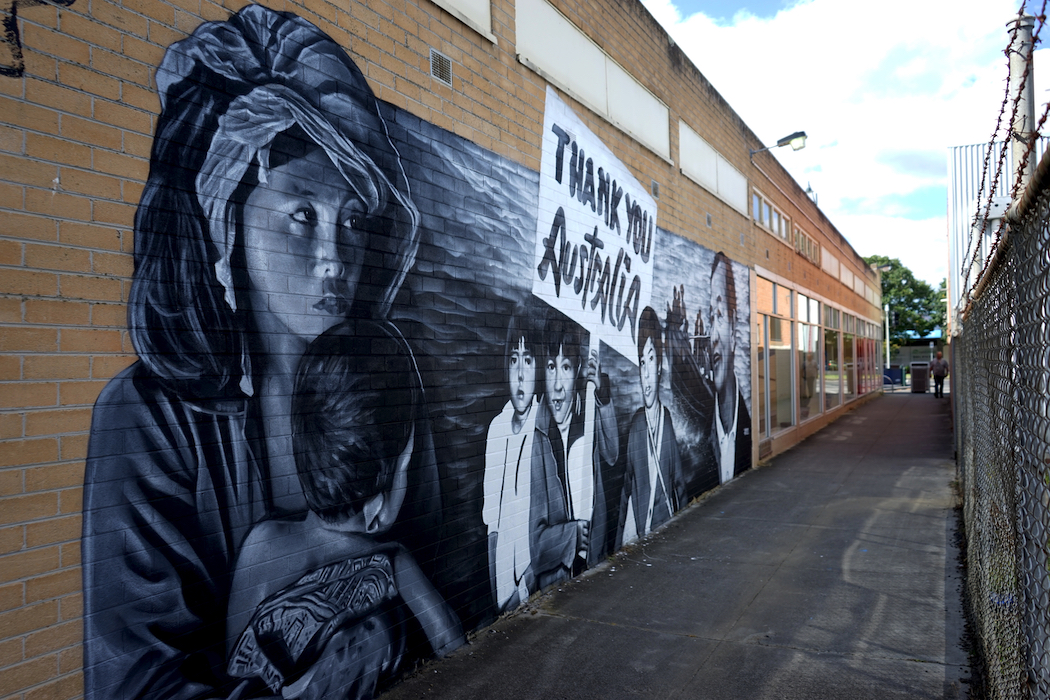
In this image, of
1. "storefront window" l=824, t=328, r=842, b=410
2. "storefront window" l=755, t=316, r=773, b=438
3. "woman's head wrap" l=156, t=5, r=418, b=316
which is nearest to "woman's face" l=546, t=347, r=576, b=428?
"woman's head wrap" l=156, t=5, r=418, b=316

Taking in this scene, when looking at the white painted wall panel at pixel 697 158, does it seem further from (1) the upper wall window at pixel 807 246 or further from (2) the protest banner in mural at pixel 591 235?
(1) the upper wall window at pixel 807 246

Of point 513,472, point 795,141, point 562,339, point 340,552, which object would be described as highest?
point 795,141

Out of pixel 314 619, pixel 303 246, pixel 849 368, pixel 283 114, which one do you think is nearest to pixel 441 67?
pixel 283 114

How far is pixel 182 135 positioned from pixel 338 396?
1.57m

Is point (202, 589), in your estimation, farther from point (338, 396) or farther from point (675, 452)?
point (675, 452)

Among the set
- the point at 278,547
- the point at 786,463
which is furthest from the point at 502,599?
the point at 786,463

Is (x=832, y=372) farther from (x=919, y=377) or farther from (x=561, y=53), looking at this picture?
(x=561, y=53)

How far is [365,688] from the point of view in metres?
4.20

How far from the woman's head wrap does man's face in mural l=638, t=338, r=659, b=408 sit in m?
4.47

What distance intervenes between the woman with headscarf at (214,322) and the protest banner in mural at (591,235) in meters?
2.52

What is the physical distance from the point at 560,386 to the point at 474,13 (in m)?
3.19

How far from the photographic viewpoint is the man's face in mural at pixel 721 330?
11320mm

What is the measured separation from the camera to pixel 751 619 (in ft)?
18.1

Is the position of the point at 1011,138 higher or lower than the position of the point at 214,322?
higher
